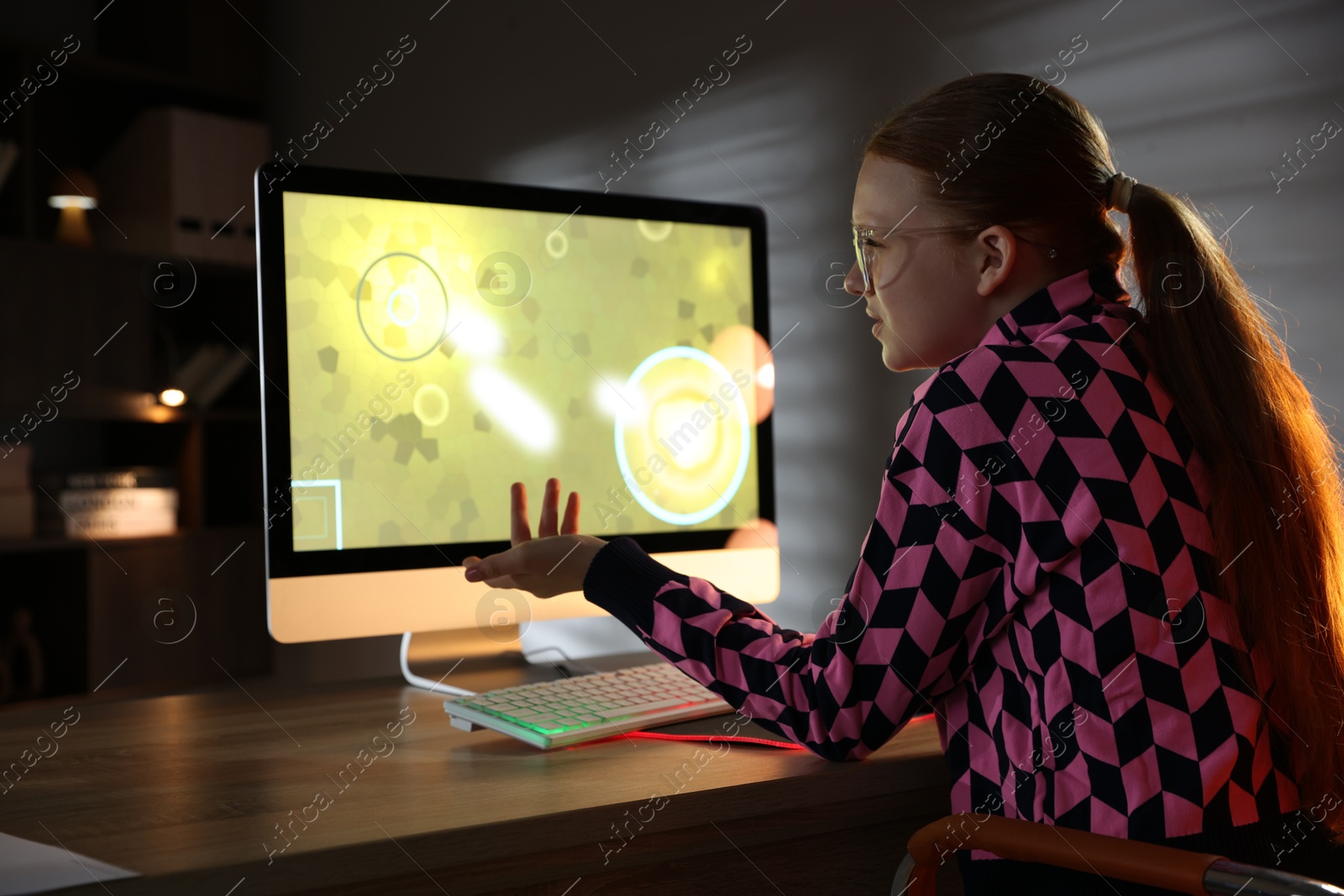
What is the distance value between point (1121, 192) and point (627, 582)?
1.88 ft

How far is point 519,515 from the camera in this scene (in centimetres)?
110

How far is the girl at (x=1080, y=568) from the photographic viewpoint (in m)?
0.78

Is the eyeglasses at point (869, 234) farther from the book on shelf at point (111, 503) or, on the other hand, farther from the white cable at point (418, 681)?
the book on shelf at point (111, 503)

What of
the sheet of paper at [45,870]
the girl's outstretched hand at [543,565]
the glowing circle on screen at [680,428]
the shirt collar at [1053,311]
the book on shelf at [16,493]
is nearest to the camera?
the sheet of paper at [45,870]

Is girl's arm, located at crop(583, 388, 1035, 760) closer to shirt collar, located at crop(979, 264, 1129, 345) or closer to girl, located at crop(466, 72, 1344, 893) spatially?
girl, located at crop(466, 72, 1344, 893)

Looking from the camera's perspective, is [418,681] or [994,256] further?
[418,681]

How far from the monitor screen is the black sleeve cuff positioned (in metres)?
0.30

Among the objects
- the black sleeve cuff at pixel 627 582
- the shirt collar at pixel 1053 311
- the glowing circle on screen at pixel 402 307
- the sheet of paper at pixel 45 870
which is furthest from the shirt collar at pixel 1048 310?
the sheet of paper at pixel 45 870

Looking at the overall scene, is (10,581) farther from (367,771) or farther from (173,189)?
(367,771)

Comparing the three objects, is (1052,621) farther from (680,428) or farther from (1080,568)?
(680,428)

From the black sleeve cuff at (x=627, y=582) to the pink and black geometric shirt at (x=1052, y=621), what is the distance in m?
0.10

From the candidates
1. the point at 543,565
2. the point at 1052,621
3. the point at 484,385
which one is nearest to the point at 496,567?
the point at 543,565

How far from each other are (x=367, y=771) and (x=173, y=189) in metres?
2.62

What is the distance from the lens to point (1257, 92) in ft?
4.10
